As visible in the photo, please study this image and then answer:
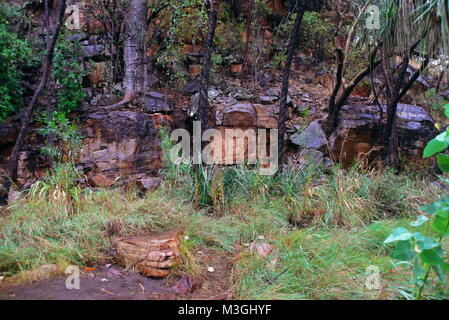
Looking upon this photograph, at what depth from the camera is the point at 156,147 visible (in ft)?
24.2

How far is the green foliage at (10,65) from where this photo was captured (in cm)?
679

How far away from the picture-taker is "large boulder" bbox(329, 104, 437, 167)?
26.2 feet

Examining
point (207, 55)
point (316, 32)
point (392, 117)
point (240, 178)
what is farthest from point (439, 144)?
point (316, 32)

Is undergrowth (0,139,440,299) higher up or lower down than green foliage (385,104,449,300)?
lower down

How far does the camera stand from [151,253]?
355 centimetres

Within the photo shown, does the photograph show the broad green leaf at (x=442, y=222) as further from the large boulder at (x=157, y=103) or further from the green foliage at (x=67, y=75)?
the green foliage at (x=67, y=75)

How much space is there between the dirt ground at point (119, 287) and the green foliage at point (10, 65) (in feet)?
15.8

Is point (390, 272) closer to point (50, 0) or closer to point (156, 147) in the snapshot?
point (156, 147)

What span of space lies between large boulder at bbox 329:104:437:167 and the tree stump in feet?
17.2

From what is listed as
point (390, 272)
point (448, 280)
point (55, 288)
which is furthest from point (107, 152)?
point (448, 280)

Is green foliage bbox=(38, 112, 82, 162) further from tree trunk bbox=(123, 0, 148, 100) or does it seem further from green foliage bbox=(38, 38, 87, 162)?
tree trunk bbox=(123, 0, 148, 100)

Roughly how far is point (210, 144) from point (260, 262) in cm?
370

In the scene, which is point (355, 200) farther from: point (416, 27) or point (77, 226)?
point (77, 226)

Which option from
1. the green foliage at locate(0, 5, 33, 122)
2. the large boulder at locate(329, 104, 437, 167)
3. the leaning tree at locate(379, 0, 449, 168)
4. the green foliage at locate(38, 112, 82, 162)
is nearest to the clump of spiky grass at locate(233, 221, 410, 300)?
the leaning tree at locate(379, 0, 449, 168)
